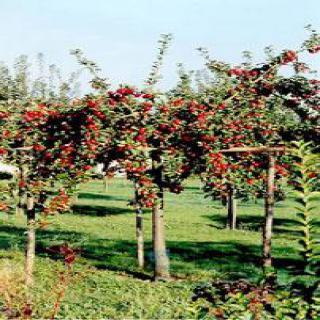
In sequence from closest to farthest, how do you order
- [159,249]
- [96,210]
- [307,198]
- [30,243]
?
[307,198] < [30,243] < [159,249] < [96,210]

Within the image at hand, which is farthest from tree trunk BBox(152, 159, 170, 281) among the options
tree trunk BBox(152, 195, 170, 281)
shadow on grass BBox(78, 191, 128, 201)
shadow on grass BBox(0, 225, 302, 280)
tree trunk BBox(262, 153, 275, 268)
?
shadow on grass BBox(78, 191, 128, 201)

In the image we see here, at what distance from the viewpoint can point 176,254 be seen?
21.3 metres

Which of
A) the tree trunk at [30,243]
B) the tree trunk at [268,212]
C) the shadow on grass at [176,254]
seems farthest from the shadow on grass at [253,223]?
the tree trunk at [30,243]

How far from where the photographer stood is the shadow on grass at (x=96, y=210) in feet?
114

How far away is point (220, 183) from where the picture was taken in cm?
1524

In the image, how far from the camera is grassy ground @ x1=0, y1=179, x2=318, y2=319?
41.9 ft

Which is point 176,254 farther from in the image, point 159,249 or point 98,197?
point 98,197

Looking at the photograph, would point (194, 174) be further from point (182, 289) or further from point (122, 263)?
point (122, 263)

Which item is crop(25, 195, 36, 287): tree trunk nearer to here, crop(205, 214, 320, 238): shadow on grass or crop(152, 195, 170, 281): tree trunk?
crop(152, 195, 170, 281): tree trunk

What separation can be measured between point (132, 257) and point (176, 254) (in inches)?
77.8

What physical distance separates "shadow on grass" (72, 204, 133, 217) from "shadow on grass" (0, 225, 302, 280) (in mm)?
8234

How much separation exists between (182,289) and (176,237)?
11.5 metres

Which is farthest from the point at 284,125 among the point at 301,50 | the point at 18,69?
the point at 18,69

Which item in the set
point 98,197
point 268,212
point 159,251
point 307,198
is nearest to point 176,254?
point 159,251
